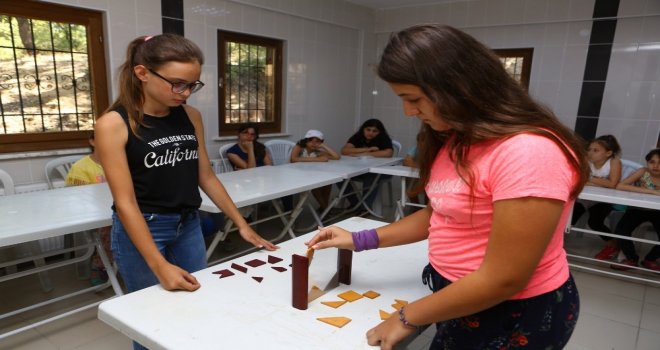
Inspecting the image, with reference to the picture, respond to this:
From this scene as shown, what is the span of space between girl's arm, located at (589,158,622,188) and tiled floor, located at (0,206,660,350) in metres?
0.77

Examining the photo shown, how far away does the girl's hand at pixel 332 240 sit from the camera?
121 cm

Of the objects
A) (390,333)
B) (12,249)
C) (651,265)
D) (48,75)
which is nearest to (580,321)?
(651,265)

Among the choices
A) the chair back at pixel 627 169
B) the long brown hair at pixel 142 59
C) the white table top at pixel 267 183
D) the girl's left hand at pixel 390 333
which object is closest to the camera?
the girl's left hand at pixel 390 333

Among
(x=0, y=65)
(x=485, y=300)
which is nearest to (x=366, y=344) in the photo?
(x=485, y=300)

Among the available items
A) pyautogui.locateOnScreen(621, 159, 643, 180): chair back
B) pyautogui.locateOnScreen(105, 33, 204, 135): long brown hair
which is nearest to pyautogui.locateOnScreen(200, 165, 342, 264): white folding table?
pyautogui.locateOnScreen(105, 33, 204, 135): long brown hair

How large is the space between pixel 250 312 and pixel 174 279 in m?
0.25

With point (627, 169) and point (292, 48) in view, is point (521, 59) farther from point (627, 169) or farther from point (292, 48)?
point (292, 48)

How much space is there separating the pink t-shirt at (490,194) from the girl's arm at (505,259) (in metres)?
0.02

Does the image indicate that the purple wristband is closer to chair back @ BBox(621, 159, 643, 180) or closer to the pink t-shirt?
the pink t-shirt

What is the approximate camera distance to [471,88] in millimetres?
699

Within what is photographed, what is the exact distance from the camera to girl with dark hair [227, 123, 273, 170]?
416 cm

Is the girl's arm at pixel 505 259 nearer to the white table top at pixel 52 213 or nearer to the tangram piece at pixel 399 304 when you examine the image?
the tangram piece at pixel 399 304

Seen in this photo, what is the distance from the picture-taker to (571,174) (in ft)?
2.23

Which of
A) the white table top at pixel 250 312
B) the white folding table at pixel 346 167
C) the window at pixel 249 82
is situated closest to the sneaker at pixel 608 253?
the white folding table at pixel 346 167
